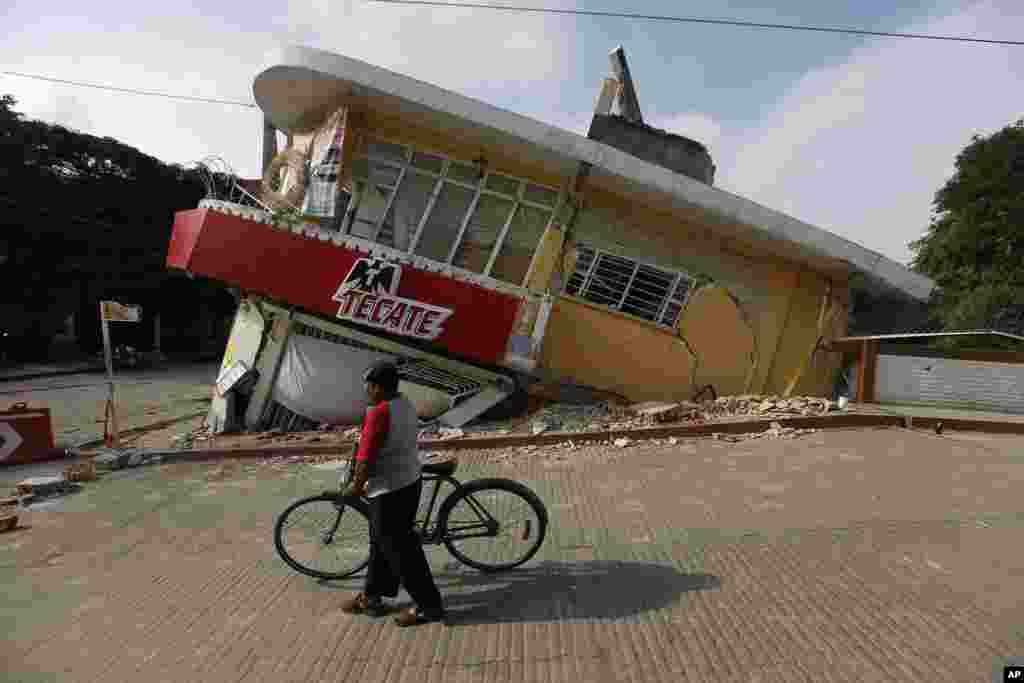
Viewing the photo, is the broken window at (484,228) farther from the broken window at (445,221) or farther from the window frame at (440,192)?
the broken window at (445,221)

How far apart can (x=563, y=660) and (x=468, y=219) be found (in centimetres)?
809

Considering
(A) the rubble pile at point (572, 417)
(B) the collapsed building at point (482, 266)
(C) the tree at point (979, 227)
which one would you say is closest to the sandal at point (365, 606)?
(A) the rubble pile at point (572, 417)

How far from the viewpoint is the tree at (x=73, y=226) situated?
23391 millimetres

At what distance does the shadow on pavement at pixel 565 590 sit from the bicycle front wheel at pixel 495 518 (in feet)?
0.44

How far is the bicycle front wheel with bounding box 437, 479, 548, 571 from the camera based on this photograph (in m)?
3.93

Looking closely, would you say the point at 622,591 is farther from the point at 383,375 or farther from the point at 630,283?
the point at 630,283

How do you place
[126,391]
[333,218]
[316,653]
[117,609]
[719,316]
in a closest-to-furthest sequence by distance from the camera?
[316,653] → [117,609] → [333,218] → [719,316] → [126,391]

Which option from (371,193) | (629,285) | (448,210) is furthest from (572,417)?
(371,193)

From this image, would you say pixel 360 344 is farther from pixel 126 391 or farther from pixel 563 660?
pixel 126 391

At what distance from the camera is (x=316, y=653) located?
314cm

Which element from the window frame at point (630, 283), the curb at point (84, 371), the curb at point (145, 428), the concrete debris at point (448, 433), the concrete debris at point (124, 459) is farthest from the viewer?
the curb at point (84, 371)

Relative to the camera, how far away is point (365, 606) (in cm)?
348

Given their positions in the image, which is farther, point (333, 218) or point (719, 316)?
point (719, 316)

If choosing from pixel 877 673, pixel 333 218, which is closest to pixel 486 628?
pixel 877 673
